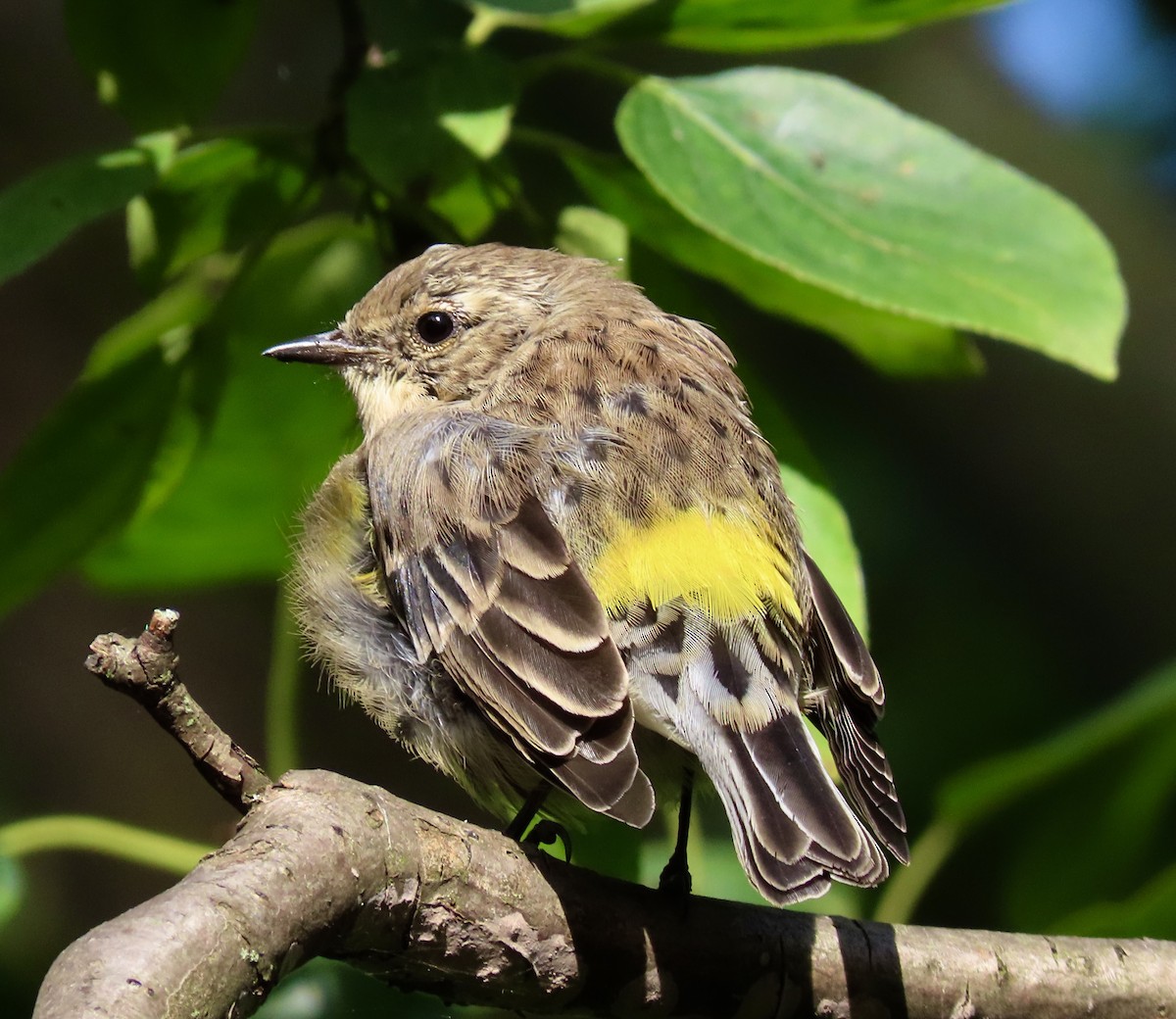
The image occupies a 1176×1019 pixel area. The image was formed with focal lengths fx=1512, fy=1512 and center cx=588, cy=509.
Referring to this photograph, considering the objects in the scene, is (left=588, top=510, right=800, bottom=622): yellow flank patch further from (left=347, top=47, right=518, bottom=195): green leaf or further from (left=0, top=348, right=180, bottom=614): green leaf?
(left=0, top=348, right=180, bottom=614): green leaf

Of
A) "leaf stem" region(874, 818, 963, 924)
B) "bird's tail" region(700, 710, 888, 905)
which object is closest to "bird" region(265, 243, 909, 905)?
"bird's tail" region(700, 710, 888, 905)

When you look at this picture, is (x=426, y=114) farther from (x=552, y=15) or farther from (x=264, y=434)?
(x=264, y=434)

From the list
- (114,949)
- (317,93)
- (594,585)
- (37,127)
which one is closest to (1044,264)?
(594,585)

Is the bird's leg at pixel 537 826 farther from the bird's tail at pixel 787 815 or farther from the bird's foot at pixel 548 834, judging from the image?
the bird's tail at pixel 787 815

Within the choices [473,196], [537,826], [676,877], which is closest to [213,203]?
[473,196]

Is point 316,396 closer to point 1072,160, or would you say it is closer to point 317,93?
point 317,93

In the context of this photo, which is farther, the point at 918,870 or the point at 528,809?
the point at 918,870
